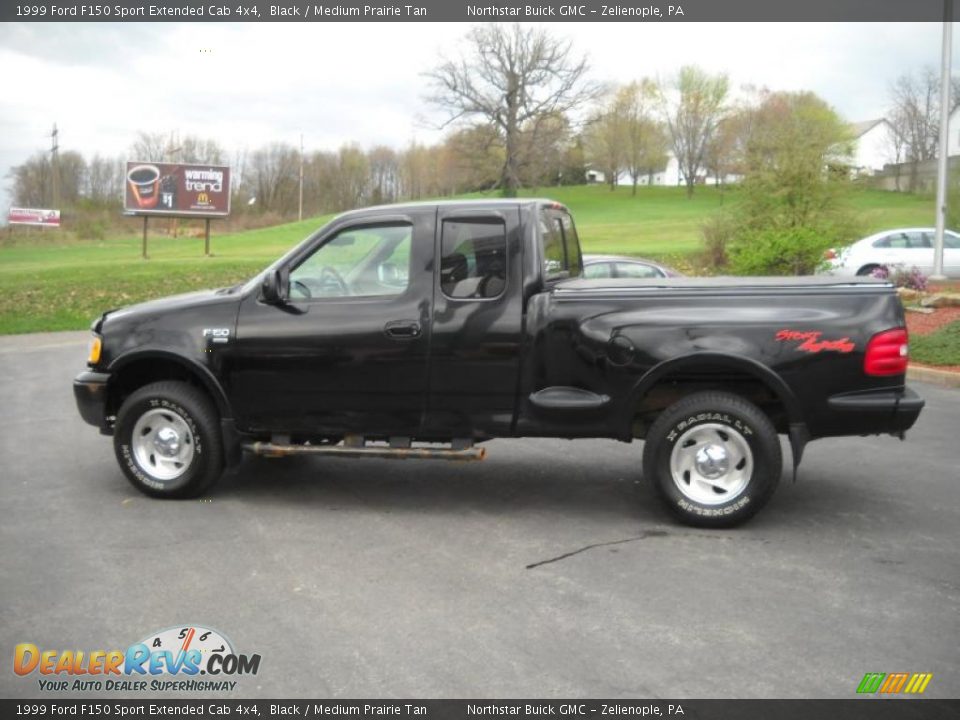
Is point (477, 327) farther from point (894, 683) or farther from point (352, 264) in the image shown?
point (894, 683)

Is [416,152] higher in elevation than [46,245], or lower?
higher

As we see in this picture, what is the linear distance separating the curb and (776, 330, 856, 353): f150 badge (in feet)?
21.1

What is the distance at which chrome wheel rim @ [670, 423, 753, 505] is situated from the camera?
237 inches

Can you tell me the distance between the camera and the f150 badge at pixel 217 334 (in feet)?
21.6

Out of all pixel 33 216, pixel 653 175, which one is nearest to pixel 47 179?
pixel 33 216

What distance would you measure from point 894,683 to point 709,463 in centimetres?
226

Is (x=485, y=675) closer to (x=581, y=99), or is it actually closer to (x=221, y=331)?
(x=221, y=331)

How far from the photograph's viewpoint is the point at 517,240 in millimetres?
6379

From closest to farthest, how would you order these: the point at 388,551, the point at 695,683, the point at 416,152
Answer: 1. the point at 695,683
2. the point at 388,551
3. the point at 416,152

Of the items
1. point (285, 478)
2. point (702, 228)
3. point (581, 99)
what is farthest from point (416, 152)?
point (285, 478)

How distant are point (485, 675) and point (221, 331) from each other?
3499mm

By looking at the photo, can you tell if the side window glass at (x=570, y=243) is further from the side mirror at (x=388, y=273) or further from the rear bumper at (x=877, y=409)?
the rear bumper at (x=877, y=409)

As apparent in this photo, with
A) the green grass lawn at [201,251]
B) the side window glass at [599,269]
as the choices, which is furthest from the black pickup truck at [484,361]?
the green grass lawn at [201,251]

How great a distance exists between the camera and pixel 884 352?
5.88m
